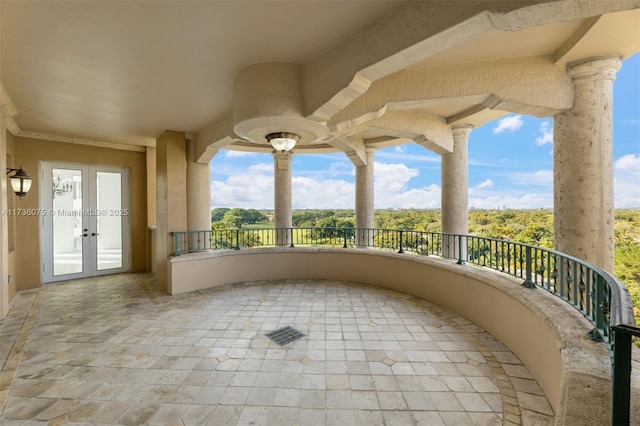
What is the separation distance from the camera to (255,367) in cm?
255

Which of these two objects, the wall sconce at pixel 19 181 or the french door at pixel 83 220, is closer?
the wall sconce at pixel 19 181

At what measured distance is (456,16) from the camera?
169 centimetres

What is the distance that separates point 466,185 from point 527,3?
3673mm

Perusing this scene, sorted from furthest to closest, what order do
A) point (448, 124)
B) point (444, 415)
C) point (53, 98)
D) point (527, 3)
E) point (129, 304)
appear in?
point (448, 124), point (129, 304), point (53, 98), point (444, 415), point (527, 3)

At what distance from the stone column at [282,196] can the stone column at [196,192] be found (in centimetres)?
157

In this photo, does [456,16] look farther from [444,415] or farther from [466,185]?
[466,185]

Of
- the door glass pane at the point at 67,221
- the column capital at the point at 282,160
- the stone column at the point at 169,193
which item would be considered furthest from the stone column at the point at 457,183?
the door glass pane at the point at 67,221

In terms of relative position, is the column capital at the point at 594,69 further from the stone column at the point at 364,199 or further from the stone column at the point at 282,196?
the stone column at the point at 282,196

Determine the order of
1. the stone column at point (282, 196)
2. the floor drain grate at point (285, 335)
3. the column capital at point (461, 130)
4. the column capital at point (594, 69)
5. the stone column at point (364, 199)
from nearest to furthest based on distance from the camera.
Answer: the column capital at point (594, 69)
the floor drain grate at point (285, 335)
the column capital at point (461, 130)
the stone column at point (364, 199)
the stone column at point (282, 196)

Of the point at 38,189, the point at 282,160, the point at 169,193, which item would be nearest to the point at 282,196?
the point at 282,160

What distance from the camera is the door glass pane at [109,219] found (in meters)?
6.17

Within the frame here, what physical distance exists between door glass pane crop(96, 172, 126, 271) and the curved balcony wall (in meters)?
2.81

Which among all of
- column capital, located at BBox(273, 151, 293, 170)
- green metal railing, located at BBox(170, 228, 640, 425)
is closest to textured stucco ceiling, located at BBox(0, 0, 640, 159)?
green metal railing, located at BBox(170, 228, 640, 425)

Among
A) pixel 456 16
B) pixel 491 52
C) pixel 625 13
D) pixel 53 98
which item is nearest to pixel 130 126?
pixel 53 98
